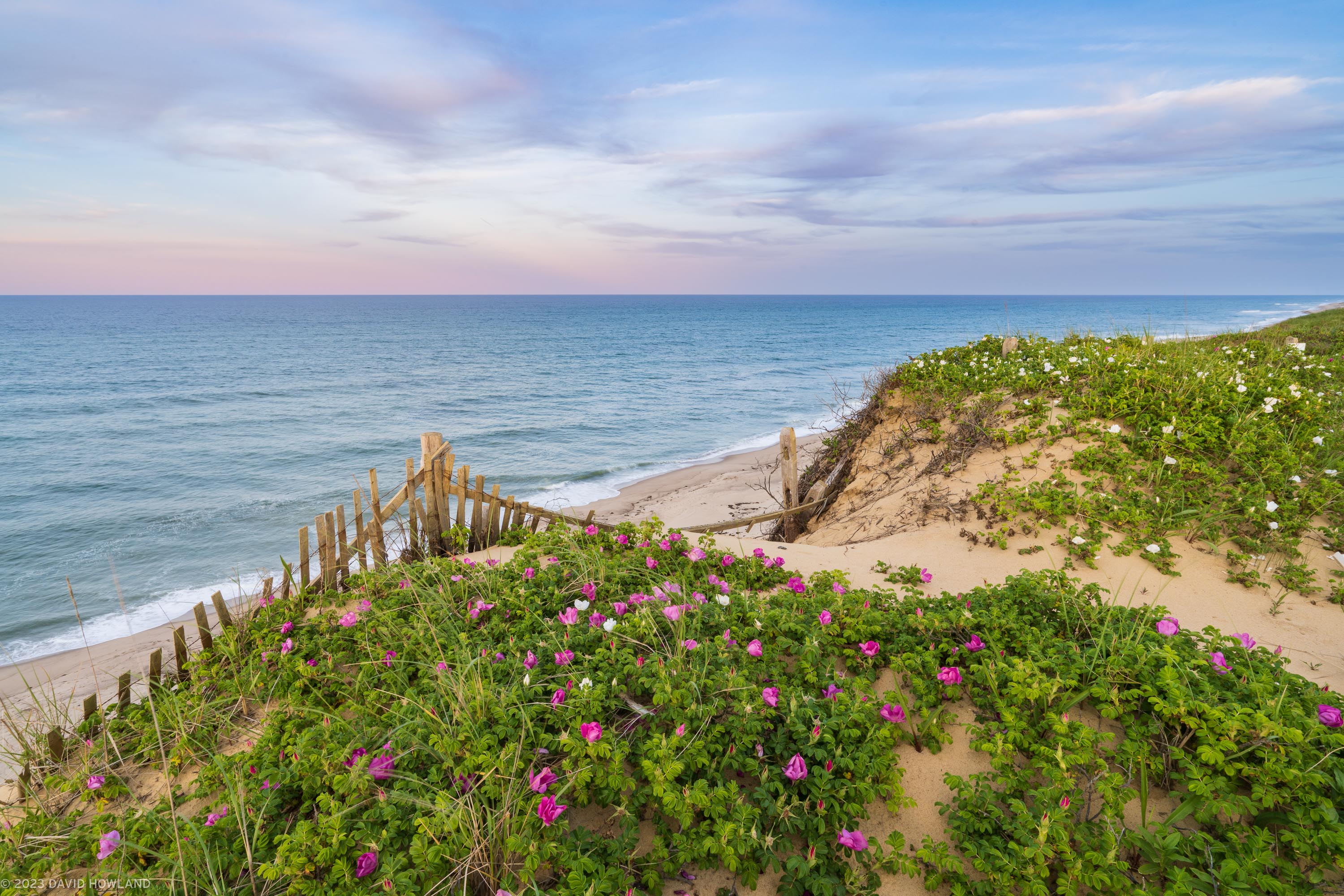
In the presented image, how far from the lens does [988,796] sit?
2736mm

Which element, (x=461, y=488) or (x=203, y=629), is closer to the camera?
(x=203, y=629)

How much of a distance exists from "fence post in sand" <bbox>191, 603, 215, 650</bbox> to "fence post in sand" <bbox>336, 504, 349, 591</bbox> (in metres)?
1.19

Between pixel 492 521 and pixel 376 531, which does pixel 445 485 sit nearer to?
pixel 492 521

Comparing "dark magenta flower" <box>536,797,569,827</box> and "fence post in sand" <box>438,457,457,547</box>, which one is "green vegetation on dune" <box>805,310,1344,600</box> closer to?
"dark magenta flower" <box>536,797,569,827</box>

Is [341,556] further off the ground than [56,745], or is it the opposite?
[341,556]

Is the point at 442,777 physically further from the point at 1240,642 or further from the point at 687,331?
the point at 687,331

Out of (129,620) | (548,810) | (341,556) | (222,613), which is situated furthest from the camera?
(129,620)

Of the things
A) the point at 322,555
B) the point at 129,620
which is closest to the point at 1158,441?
the point at 322,555

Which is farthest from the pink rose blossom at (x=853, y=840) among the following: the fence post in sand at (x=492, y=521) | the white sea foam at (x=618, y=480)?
the white sea foam at (x=618, y=480)

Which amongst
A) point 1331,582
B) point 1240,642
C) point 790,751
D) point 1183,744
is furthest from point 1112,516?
point 790,751

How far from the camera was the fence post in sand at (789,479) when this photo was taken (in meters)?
9.16

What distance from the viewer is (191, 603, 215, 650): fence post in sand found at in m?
4.57

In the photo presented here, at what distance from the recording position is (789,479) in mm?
9344

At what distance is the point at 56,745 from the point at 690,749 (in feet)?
13.1
